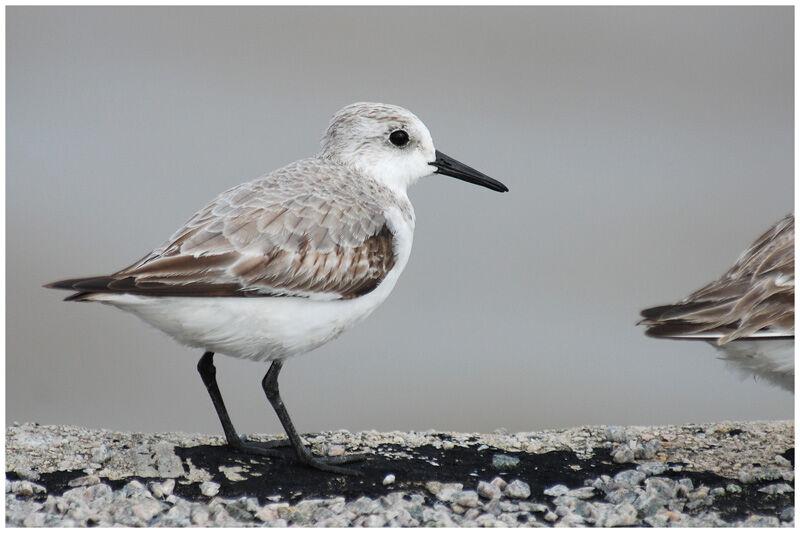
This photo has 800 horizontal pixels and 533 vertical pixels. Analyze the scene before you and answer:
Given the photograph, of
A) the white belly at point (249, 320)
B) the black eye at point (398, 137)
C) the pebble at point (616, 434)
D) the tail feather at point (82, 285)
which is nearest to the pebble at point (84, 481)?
the white belly at point (249, 320)

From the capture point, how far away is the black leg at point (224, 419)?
5.90 m

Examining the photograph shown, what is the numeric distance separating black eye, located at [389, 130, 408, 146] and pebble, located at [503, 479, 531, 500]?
83.4 inches

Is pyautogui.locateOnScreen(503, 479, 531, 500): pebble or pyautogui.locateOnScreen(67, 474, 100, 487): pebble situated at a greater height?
pyautogui.locateOnScreen(67, 474, 100, 487): pebble

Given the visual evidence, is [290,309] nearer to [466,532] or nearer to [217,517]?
[217,517]

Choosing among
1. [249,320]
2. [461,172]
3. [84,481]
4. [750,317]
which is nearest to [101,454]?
[84,481]

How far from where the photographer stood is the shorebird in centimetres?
529

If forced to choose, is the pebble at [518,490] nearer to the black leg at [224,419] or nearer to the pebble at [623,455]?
the pebble at [623,455]

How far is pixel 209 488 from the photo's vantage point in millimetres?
5270

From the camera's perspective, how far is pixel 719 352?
18.4 ft

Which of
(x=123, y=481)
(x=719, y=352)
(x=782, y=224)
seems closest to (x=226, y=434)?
(x=123, y=481)

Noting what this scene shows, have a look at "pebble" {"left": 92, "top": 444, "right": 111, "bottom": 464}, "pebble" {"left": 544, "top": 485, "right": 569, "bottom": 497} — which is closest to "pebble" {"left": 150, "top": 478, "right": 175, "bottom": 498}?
"pebble" {"left": 92, "top": 444, "right": 111, "bottom": 464}

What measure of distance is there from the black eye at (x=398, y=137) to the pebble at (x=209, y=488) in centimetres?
225

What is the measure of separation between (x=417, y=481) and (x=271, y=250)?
1.38m

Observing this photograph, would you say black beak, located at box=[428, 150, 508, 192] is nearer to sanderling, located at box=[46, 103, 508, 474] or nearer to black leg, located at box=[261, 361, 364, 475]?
sanderling, located at box=[46, 103, 508, 474]
